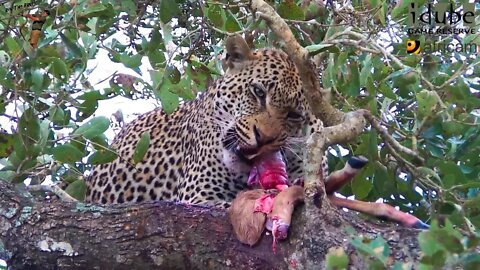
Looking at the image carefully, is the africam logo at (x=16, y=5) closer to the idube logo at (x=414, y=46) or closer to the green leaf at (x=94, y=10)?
the green leaf at (x=94, y=10)

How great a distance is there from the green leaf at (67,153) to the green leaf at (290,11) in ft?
3.82

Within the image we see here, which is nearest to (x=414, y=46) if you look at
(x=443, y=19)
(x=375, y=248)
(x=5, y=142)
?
(x=443, y=19)

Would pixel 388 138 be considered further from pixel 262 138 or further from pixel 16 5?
pixel 16 5

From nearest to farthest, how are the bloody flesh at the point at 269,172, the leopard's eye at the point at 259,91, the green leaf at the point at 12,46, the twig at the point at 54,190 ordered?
the twig at the point at 54,190 < the green leaf at the point at 12,46 < the bloody flesh at the point at 269,172 < the leopard's eye at the point at 259,91

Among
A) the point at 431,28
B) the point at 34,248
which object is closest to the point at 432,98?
the point at 431,28

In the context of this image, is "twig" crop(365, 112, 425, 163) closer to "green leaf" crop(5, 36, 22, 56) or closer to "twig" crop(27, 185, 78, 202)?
"twig" crop(27, 185, 78, 202)

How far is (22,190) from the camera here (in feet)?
13.0

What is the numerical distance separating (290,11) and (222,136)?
116 cm

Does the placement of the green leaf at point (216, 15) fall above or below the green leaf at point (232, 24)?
above

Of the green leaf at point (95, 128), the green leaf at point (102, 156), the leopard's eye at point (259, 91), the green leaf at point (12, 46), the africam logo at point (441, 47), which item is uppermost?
the green leaf at point (12, 46)

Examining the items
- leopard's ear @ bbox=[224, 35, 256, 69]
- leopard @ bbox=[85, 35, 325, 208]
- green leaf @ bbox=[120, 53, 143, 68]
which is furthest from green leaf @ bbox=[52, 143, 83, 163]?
leopard's ear @ bbox=[224, 35, 256, 69]

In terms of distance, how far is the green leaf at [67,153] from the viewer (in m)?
4.14

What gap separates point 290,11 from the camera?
14.9ft

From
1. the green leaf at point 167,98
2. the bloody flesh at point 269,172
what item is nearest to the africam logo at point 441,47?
the bloody flesh at point 269,172
